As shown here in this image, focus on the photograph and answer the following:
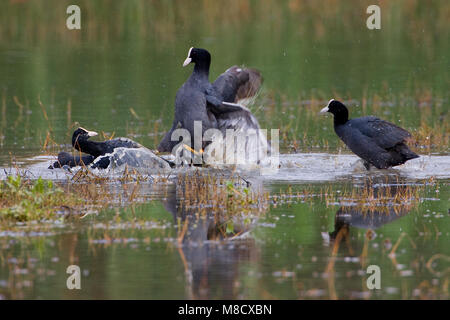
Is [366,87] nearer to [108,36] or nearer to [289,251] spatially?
[108,36]

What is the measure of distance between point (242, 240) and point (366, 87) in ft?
40.3

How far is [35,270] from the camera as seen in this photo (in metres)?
7.83

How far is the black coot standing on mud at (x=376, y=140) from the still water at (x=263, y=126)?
8.7 inches

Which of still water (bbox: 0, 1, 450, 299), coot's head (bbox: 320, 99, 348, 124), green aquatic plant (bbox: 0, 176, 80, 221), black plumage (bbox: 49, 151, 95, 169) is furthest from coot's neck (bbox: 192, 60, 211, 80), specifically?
green aquatic plant (bbox: 0, 176, 80, 221)

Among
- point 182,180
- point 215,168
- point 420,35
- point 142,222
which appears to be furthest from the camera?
point 420,35

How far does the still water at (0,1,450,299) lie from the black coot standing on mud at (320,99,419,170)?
22cm

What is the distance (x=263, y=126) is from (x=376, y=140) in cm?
388

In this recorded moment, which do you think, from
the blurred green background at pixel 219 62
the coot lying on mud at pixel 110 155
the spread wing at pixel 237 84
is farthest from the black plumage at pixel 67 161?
the spread wing at pixel 237 84

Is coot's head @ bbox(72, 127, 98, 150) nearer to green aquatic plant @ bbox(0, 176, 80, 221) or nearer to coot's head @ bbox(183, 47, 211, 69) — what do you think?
coot's head @ bbox(183, 47, 211, 69)

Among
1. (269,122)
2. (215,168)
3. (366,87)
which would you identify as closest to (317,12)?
(366,87)

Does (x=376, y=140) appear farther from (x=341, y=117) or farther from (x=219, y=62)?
(x=219, y=62)

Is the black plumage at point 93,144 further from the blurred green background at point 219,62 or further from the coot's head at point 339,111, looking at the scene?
the coot's head at point 339,111

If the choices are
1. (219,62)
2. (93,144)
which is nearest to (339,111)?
(93,144)

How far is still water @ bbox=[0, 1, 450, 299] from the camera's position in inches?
302
